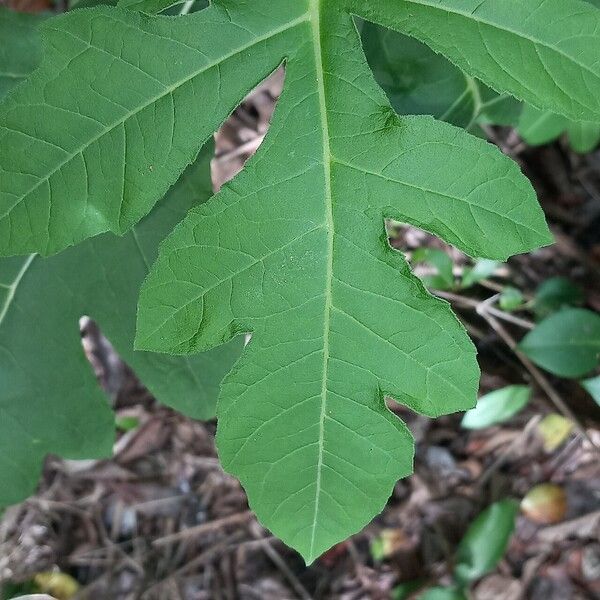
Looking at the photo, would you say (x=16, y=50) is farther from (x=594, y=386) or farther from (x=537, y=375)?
(x=537, y=375)

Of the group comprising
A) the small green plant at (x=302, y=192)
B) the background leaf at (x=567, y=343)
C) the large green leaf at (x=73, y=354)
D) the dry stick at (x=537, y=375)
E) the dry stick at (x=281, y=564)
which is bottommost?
the dry stick at (x=281, y=564)

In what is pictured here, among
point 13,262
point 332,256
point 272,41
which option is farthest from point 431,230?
point 13,262

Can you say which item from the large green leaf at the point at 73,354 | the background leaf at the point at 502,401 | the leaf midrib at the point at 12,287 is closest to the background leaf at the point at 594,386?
the background leaf at the point at 502,401

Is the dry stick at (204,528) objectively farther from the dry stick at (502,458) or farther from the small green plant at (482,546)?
the dry stick at (502,458)

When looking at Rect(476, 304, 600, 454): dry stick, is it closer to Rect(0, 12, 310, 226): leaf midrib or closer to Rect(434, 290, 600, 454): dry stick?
Rect(434, 290, 600, 454): dry stick

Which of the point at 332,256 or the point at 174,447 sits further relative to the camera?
the point at 174,447

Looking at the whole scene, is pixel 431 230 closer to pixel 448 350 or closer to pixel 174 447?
pixel 448 350

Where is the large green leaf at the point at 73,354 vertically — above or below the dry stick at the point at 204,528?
above

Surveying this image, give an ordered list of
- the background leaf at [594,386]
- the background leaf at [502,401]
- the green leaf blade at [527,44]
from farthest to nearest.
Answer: the background leaf at [502,401] → the background leaf at [594,386] → the green leaf blade at [527,44]
